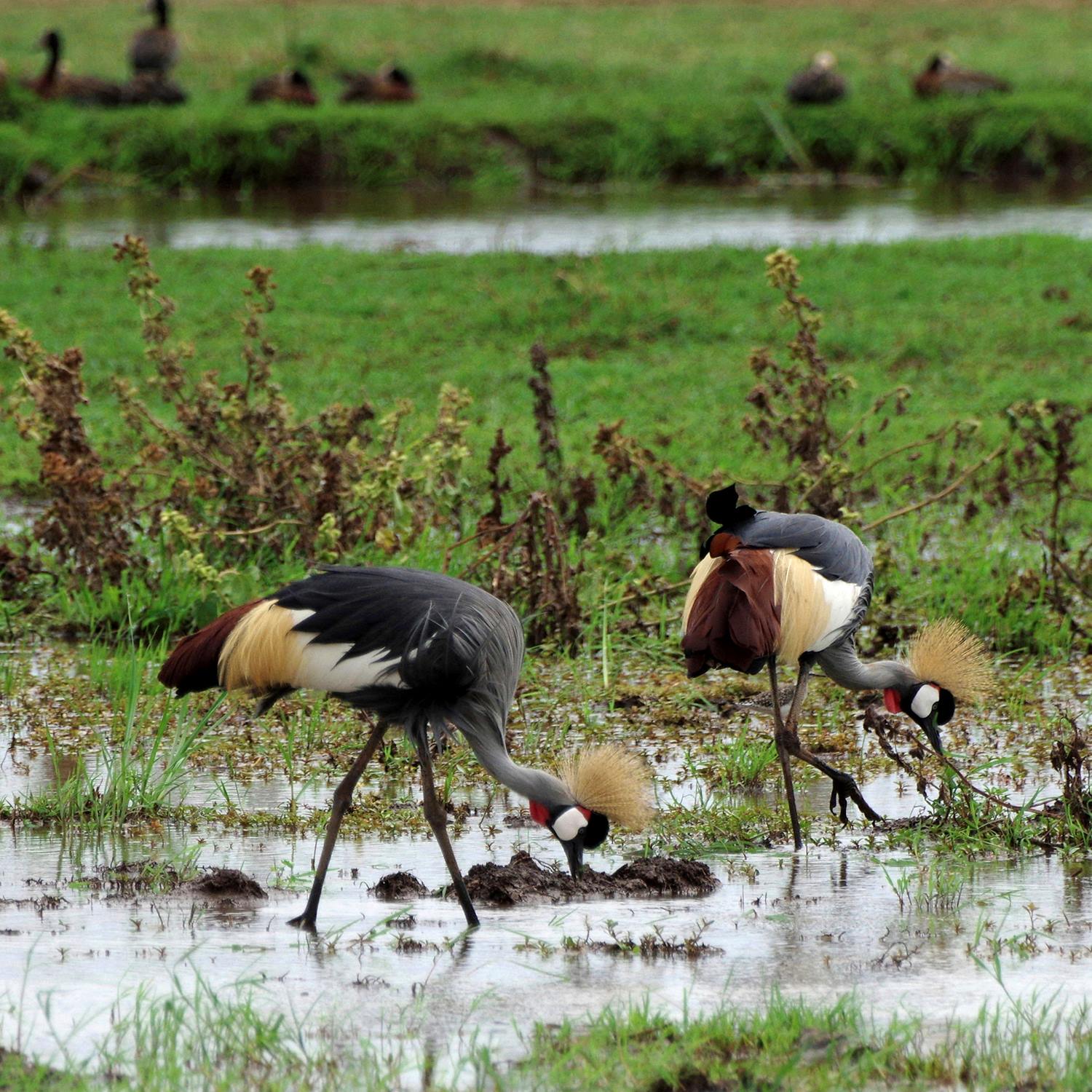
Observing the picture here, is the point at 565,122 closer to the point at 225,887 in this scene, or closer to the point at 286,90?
the point at 286,90

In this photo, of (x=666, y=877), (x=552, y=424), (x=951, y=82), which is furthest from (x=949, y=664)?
(x=951, y=82)

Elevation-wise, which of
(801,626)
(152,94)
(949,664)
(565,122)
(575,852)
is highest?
(152,94)

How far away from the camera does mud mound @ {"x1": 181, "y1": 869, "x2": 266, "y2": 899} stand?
4.48 meters

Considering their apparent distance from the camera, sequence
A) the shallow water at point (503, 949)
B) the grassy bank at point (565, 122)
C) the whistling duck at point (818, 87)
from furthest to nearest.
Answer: the whistling duck at point (818, 87) < the grassy bank at point (565, 122) < the shallow water at point (503, 949)

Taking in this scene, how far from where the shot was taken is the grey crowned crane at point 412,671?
4.38m

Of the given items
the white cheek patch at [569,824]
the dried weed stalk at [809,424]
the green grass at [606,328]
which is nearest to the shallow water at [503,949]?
the white cheek patch at [569,824]

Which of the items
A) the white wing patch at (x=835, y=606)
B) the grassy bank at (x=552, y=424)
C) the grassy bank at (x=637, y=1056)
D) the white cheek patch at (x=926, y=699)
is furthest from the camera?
the grassy bank at (x=552, y=424)

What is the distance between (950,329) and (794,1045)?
7.66 meters

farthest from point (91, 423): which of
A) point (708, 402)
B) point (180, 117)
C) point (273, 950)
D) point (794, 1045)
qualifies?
point (180, 117)

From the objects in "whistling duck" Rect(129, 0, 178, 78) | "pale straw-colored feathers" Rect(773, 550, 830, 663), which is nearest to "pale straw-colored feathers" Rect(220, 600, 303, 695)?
"pale straw-colored feathers" Rect(773, 550, 830, 663)

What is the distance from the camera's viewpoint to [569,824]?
4.34m

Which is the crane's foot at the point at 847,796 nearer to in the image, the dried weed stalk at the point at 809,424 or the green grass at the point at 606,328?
the dried weed stalk at the point at 809,424

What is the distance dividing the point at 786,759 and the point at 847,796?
22 centimetres

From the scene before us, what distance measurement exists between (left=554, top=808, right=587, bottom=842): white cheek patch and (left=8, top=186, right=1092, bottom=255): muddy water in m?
8.44
